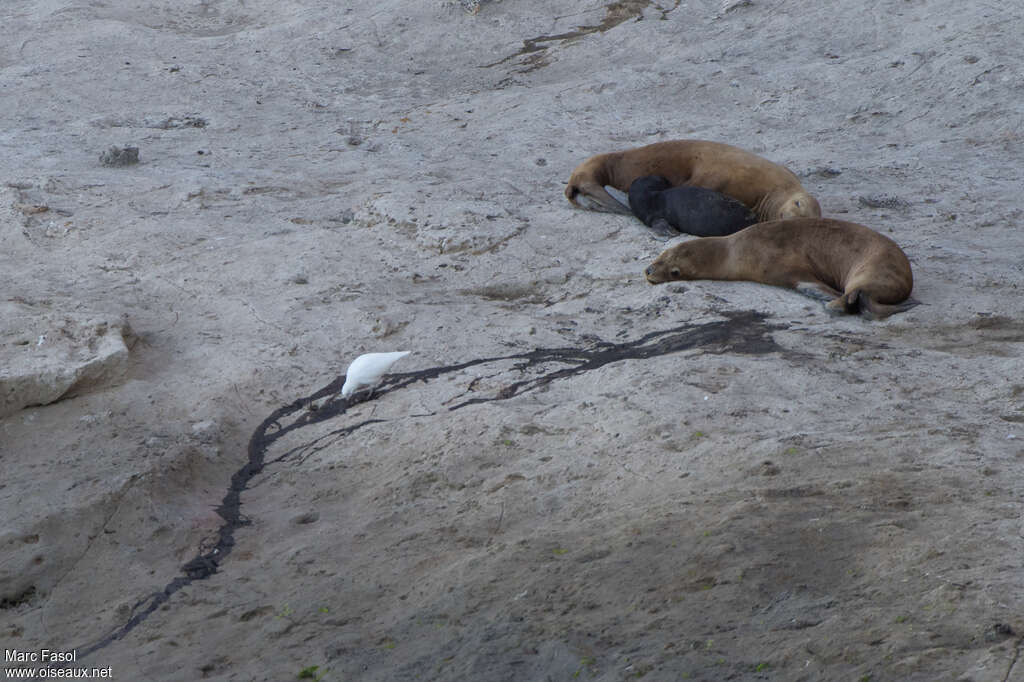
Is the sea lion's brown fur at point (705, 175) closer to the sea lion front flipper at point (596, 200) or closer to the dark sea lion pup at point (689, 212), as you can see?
the sea lion front flipper at point (596, 200)

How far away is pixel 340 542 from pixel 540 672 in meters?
1.01

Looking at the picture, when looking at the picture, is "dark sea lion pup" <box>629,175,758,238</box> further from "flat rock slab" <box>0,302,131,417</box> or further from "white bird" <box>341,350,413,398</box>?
"flat rock slab" <box>0,302,131,417</box>

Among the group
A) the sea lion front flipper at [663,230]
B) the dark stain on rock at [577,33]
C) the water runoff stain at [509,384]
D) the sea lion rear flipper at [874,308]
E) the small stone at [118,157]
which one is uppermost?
the dark stain on rock at [577,33]

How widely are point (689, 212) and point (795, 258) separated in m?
1.07

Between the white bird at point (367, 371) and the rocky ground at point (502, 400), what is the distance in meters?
0.09

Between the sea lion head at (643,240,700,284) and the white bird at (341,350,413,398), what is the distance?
1.75m

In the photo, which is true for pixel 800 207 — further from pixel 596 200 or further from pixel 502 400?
pixel 502 400

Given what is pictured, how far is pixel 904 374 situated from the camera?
155 inches

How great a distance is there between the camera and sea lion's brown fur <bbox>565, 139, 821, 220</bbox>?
20.6 feet

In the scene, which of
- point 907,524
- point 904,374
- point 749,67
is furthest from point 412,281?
point 749,67

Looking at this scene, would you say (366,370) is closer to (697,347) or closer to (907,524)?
(697,347)

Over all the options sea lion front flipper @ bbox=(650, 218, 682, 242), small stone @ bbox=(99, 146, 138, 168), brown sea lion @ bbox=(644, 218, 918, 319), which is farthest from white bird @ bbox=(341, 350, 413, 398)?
small stone @ bbox=(99, 146, 138, 168)

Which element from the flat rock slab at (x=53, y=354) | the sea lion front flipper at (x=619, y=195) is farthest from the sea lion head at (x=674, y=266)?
the flat rock slab at (x=53, y=354)

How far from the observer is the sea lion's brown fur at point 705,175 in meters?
6.27
